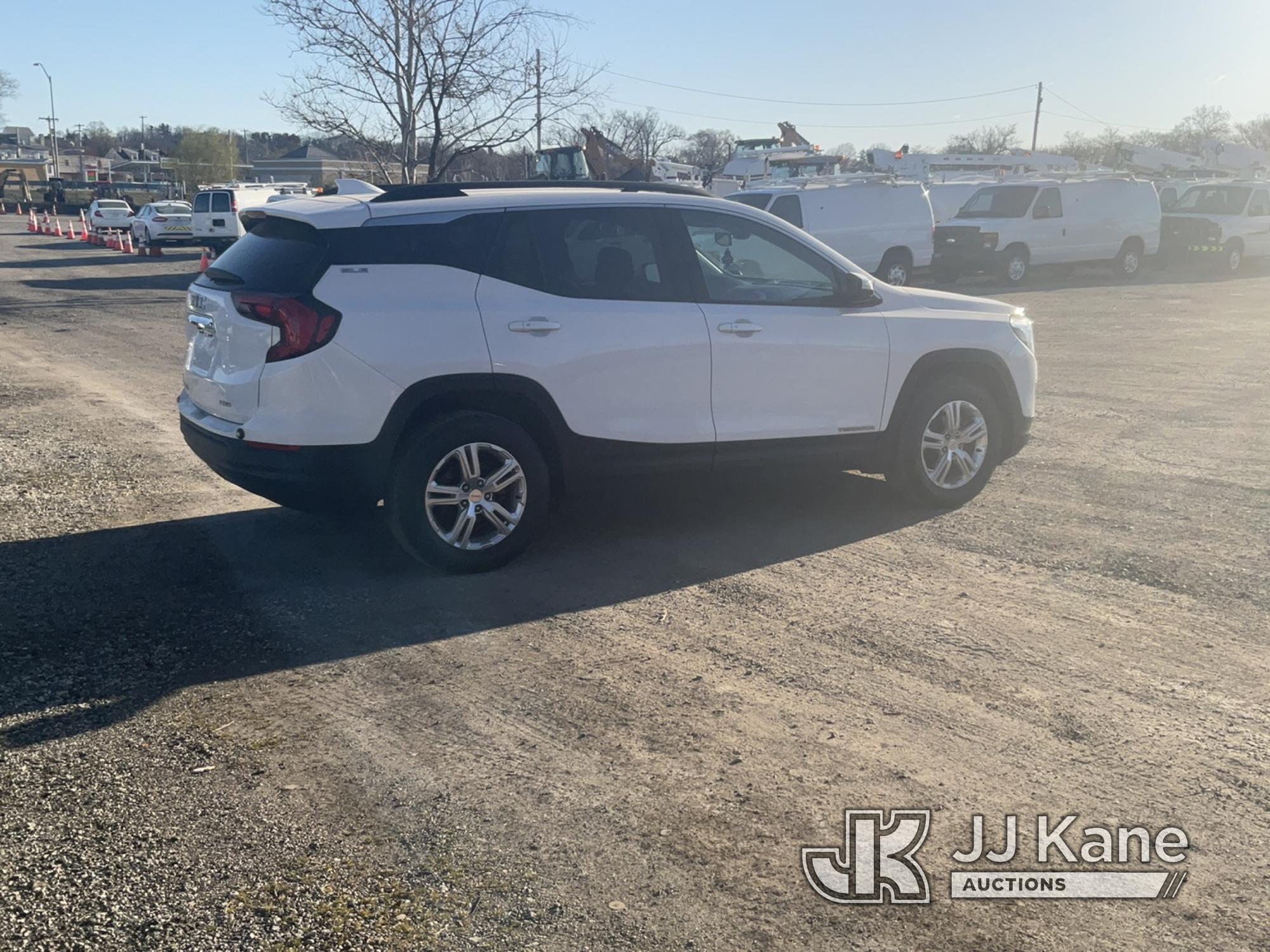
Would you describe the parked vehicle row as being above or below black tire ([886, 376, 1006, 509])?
above

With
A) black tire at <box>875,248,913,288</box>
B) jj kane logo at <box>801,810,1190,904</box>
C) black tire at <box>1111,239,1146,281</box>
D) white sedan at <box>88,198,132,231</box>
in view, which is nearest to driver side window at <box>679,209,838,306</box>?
jj kane logo at <box>801,810,1190,904</box>

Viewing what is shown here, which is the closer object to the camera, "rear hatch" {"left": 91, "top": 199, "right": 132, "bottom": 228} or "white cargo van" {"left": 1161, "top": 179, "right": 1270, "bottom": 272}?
"white cargo van" {"left": 1161, "top": 179, "right": 1270, "bottom": 272}

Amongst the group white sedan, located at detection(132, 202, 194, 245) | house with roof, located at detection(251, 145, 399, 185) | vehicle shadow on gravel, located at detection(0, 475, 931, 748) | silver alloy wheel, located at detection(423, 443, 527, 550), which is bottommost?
vehicle shadow on gravel, located at detection(0, 475, 931, 748)

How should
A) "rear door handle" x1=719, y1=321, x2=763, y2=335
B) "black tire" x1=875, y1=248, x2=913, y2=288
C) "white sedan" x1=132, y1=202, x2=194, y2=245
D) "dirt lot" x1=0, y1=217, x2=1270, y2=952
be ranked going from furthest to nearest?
"white sedan" x1=132, y1=202, x2=194, y2=245 → "black tire" x1=875, y1=248, x2=913, y2=288 → "rear door handle" x1=719, y1=321, x2=763, y2=335 → "dirt lot" x1=0, y1=217, x2=1270, y2=952

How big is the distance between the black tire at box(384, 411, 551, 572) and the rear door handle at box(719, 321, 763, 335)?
1.23 meters

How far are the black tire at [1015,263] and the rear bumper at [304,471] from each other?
21389 millimetres

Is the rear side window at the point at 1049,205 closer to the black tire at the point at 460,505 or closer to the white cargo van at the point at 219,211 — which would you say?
the white cargo van at the point at 219,211

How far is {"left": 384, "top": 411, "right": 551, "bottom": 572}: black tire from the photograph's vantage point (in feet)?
18.9

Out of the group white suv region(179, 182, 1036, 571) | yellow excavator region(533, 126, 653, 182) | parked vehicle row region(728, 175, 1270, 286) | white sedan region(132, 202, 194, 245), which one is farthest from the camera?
white sedan region(132, 202, 194, 245)

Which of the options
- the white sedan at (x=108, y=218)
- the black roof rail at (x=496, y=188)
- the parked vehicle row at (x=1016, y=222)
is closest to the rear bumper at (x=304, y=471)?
the black roof rail at (x=496, y=188)

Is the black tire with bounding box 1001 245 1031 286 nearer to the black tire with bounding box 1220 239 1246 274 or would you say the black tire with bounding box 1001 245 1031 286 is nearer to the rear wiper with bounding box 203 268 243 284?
the black tire with bounding box 1220 239 1246 274

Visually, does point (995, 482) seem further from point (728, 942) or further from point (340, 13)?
point (340, 13)

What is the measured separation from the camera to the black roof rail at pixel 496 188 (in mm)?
6109

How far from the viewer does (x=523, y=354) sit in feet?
19.4
